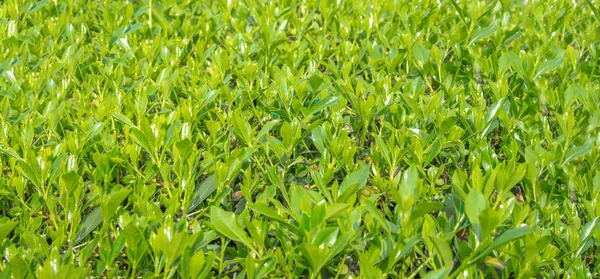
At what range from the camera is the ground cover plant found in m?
2.11

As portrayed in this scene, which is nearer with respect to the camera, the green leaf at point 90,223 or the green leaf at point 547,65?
the green leaf at point 90,223

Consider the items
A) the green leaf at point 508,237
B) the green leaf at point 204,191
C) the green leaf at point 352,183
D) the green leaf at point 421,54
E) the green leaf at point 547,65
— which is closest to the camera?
the green leaf at point 508,237

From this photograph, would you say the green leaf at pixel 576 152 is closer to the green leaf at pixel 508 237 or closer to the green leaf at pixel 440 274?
the green leaf at pixel 508 237

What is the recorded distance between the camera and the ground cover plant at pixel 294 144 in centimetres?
211

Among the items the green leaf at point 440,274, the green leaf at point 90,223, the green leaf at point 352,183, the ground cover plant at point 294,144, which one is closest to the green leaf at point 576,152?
the ground cover plant at point 294,144

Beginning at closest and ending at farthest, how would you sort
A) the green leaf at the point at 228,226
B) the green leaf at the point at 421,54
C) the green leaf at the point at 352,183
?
the green leaf at the point at 228,226 → the green leaf at the point at 352,183 → the green leaf at the point at 421,54

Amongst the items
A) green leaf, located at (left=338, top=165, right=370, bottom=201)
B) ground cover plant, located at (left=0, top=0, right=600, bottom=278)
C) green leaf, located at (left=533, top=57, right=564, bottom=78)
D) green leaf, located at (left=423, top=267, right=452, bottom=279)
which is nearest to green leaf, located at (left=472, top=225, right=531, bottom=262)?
ground cover plant, located at (left=0, top=0, right=600, bottom=278)

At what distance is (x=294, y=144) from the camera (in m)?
2.63

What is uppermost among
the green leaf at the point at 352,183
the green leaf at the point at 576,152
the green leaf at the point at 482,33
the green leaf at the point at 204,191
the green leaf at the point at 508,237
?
the green leaf at the point at 508,237

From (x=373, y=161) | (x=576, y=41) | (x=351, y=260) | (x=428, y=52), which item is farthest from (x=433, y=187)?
(x=576, y=41)

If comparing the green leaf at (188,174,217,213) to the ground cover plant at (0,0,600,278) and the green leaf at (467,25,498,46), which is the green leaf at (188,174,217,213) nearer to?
the ground cover plant at (0,0,600,278)

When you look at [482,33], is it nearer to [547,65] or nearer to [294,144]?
[547,65]

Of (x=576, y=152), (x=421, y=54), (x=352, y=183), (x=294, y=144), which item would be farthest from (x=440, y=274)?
(x=421, y=54)

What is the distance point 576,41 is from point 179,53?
2.06 meters
